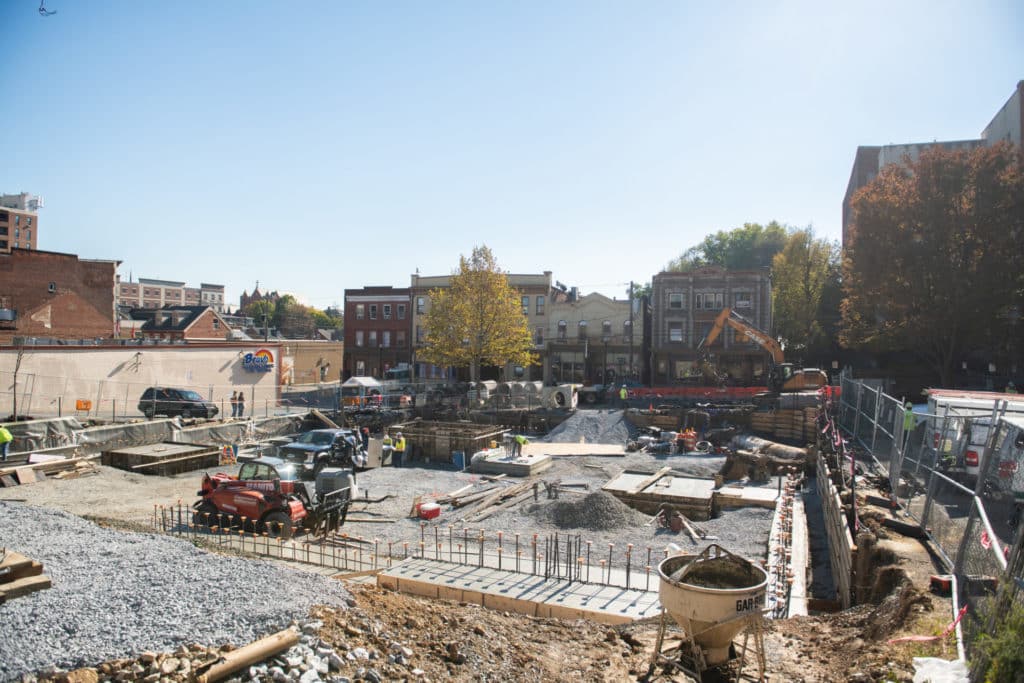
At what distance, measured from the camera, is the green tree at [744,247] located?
7688 cm

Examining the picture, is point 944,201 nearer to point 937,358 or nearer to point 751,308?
point 937,358

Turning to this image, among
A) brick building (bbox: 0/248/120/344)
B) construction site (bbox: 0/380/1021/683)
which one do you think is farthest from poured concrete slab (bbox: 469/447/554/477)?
brick building (bbox: 0/248/120/344)

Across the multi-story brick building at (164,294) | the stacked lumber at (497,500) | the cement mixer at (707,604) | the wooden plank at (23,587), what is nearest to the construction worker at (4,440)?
the stacked lumber at (497,500)

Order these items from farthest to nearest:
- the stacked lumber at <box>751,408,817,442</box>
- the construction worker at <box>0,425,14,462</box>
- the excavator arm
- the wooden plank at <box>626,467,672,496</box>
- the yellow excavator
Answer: the excavator arm, the yellow excavator, the stacked lumber at <box>751,408,817,442</box>, the construction worker at <box>0,425,14,462</box>, the wooden plank at <box>626,467,672,496</box>

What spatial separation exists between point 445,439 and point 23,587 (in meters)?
21.0

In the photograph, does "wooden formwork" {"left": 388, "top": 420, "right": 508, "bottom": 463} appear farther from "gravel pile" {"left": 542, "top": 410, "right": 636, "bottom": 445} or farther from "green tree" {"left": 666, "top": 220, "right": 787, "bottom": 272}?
"green tree" {"left": 666, "top": 220, "right": 787, "bottom": 272}

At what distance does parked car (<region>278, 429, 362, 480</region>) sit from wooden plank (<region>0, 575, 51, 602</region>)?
13650 mm

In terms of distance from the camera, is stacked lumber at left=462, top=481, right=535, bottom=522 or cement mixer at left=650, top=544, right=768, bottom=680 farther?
stacked lumber at left=462, top=481, right=535, bottom=522

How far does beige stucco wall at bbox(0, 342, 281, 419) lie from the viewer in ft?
112

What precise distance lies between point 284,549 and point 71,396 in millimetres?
28745

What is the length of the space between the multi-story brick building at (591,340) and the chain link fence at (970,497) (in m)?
41.1

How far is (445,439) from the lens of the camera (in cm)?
2955

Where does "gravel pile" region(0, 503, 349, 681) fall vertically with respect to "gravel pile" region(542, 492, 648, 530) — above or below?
above

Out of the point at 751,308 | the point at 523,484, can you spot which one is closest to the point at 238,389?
the point at 523,484
